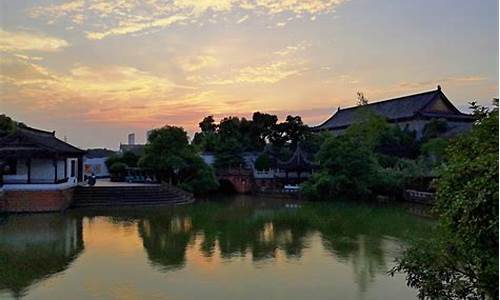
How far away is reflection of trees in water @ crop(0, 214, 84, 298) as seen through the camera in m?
6.95

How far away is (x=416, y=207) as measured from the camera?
1739cm

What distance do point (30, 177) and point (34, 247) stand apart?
7.21m

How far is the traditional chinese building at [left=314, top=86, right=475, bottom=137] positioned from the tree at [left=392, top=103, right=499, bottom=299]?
2496 centimetres

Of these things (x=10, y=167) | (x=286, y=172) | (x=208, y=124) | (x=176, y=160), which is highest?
(x=208, y=124)

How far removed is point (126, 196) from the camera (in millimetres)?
17125

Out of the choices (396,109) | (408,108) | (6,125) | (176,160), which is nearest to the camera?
(6,125)

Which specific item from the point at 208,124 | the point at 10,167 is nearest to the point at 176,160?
the point at 10,167

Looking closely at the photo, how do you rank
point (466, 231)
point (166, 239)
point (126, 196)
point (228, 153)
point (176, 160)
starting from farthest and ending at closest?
point (228, 153) < point (176, 160) < point (126, 196) < point (166, 239) < point (466, 231)

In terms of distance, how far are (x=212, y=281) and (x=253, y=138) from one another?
25313 millimetres

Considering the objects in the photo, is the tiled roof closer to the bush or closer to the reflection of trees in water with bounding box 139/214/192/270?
the bush

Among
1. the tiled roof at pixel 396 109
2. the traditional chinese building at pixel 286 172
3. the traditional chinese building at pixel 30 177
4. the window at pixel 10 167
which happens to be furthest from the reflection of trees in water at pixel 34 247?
the tiled roof at pixel 396 109

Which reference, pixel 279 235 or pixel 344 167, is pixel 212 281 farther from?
pixel 344 167

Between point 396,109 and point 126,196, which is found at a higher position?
point 396,109

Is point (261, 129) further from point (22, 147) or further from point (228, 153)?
point (22, 147)
